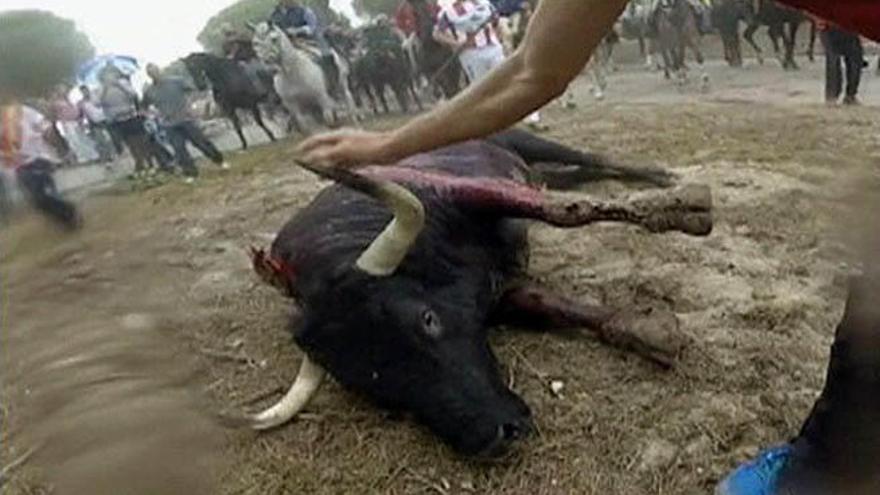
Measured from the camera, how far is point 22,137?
856 millimetres

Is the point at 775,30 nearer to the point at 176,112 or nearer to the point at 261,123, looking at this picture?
the point at 261,123

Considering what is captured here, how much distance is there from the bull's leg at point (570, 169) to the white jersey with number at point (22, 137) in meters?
3.60

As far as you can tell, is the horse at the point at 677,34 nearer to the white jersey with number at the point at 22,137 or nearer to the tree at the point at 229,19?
the tree at the point at 229,19

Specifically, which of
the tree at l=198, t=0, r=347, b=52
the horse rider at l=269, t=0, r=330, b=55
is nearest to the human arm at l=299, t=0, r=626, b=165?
the tree at l=198, t=0, r=347, b=52

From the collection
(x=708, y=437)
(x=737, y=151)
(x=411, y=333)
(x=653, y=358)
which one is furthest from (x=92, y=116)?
(x=737, y=151)

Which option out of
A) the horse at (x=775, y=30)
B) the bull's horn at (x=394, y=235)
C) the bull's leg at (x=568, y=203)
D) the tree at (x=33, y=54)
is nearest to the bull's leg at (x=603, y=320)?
the bull's leg at (x=568, y=203)

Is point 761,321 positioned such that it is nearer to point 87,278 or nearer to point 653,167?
point 653,167

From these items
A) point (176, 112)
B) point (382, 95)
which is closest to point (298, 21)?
point (382, 95)

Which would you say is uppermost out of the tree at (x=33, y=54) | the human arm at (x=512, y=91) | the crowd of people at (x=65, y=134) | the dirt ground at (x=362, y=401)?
the tree at (x=33, y=54)

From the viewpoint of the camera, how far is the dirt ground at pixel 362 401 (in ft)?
3.01

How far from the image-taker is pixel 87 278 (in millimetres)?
947

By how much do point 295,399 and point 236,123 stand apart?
3.08 feet

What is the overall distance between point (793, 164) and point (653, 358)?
2003 millimetres

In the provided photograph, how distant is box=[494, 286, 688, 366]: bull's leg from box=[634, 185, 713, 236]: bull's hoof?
0.24 m
